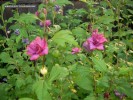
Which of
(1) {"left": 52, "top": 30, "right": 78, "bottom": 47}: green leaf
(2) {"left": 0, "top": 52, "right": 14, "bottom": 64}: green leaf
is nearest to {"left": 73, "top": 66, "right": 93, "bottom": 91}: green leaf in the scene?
(1) {"left": 52, "top": 30, "right": 78, "bottom": 47}: green leaf

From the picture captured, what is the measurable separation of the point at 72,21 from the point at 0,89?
4.67ft

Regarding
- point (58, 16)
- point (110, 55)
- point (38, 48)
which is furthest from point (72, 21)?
point (38, 48)

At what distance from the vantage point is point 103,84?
1.75 meters

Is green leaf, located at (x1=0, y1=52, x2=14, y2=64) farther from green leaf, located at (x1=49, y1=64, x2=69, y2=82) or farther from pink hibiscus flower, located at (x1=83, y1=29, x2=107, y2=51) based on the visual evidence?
green leaf, located at (x1=49, y1=64, x2=69, y2=82)

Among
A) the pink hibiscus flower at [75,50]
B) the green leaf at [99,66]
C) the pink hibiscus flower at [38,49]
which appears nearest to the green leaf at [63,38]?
the pink hibiscus flower at [38,49]

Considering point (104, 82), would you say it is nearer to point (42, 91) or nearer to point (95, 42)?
point (95, 42)

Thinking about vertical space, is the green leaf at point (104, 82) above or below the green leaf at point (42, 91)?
below

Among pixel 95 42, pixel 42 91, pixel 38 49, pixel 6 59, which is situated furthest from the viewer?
pixel 6 59

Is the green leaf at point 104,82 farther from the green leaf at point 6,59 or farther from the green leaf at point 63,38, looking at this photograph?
the green leaf at point 6,59

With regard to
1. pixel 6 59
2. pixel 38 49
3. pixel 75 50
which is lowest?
pixel 6 59

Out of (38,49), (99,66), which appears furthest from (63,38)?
(99,66)

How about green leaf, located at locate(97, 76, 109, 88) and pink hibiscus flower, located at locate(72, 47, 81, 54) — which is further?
pink hibiscus flower, located at locate(72, 47, 81, 54)

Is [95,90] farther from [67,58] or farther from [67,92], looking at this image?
[67,58]

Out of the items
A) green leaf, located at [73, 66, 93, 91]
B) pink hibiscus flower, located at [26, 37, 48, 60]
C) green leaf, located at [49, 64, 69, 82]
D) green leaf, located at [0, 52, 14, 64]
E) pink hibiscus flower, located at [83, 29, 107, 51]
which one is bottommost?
green leaf, located at [0, 52, 14, 64]
